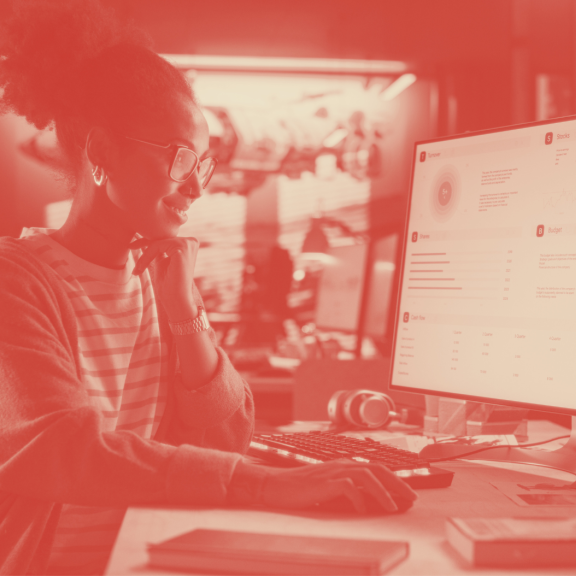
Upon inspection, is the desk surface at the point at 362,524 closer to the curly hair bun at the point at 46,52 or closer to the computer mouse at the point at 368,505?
the computer mouse at the point at 368,505

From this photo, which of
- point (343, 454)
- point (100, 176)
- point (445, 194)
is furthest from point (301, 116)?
point (343, 454)

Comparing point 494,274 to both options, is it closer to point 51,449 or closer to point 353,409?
point 353,409

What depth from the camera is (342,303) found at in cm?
308

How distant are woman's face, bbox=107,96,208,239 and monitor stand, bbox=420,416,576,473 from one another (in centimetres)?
57

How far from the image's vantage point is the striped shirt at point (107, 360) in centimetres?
98

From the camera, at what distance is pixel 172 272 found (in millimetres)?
1152

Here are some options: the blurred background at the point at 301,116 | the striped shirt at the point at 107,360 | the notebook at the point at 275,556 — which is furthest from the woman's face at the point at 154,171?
the blurred background at the point at 301,116

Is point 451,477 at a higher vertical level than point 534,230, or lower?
lower

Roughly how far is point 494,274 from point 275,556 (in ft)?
2.22

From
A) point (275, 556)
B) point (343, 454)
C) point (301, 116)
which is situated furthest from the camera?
point (301, 116)

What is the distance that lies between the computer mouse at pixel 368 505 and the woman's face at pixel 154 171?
56cm

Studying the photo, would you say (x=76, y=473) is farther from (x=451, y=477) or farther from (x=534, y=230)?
(x=534, y=230)

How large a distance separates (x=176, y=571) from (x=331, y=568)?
0.13 meters

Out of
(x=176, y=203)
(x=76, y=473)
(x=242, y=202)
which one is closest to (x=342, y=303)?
(x=176, y=203)
